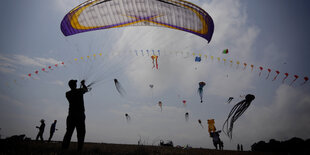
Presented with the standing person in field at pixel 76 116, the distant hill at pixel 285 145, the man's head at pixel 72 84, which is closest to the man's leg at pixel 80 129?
the standing person in field at pixel 76 116

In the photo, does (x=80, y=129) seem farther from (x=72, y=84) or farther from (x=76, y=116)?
(x=72, y=84)

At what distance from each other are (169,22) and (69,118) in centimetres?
721

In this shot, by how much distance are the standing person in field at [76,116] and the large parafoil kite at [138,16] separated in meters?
5.78

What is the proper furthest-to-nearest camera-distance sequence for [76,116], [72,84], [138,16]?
[138,16] < [72,84] < [76,116]

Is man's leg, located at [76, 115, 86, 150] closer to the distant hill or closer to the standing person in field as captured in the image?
the standing person in field

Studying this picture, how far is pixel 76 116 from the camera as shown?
504cm

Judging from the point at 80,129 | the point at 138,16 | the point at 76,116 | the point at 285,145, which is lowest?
the point at 285,145

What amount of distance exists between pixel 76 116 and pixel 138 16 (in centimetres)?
670

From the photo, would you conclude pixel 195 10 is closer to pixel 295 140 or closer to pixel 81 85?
pixel 81 85

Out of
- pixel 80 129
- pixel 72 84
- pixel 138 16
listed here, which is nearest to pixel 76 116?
pixel 80 129

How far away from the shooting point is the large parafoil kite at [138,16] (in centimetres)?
903


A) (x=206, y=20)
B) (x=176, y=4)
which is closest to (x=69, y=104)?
(x=176, y=4)

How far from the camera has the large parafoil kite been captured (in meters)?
9.03

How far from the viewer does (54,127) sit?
13.5 metres
